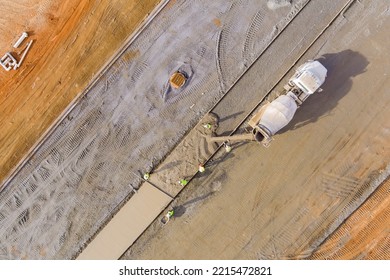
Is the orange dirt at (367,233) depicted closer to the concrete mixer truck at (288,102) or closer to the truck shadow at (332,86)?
the truck shadow at (332,86)

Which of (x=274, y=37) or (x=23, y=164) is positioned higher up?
(x=274, y=37)

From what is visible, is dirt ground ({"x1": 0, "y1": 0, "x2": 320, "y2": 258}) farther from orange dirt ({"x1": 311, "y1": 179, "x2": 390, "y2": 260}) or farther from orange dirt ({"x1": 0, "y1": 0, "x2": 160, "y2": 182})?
orange dirt ({"x1": 311, "y1": 179, "x2": 390, "y2": 260})

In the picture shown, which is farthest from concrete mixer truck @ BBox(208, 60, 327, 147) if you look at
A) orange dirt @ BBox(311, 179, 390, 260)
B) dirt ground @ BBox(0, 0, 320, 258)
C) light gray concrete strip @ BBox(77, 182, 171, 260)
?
orange dirt @ BBox(311, 179, 390, 260)

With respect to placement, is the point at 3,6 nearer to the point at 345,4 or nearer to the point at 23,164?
the point at 23,164

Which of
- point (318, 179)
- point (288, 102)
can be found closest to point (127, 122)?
point (288, 102)

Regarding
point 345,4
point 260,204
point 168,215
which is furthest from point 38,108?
point 345,4

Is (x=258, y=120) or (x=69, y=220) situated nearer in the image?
(x=258, y=120)

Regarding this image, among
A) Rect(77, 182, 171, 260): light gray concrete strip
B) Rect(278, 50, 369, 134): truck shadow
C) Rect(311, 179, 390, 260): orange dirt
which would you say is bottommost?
Rect(77, 182, 171, 260): light gray concrete strip

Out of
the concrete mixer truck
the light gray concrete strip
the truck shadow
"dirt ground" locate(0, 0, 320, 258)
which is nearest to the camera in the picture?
the concrete mixer truck
